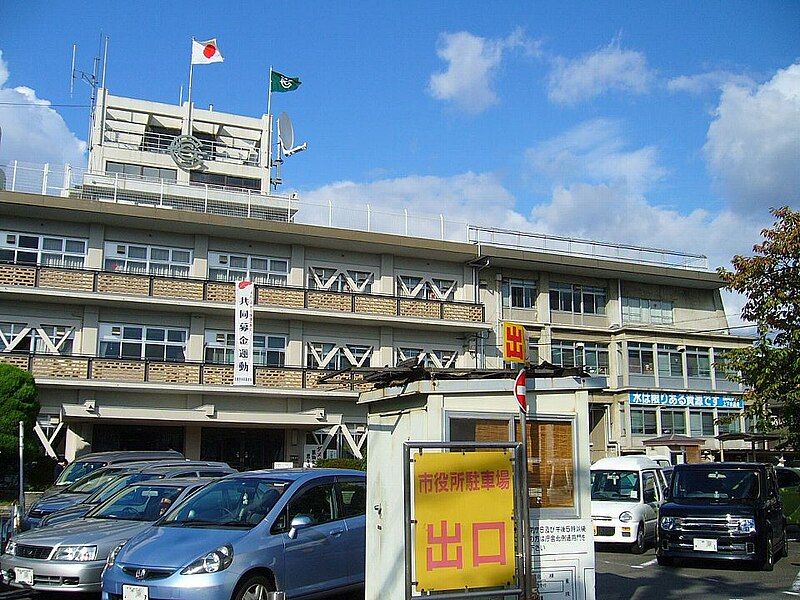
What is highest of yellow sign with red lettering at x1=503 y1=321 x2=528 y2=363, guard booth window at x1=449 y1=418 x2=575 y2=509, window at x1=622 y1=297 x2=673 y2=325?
window at x1=622 y1=297 x2=673 y2=325

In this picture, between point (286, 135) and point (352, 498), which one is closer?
point (352, 498)

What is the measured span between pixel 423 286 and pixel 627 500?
18.5m

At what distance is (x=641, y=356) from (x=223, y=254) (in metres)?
19.1

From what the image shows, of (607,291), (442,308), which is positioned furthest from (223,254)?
(607,291)

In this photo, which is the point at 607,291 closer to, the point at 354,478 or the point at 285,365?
the point at 285,365

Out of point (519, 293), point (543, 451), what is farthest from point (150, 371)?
point (543, 451)

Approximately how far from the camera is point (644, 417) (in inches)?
1487

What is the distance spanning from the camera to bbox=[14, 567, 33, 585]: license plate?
1021 cm

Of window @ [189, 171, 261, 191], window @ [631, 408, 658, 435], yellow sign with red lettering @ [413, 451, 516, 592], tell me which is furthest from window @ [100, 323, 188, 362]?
yellow sign with red lettering @ [413, 451, 516, 592]

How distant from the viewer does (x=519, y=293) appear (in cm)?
3694

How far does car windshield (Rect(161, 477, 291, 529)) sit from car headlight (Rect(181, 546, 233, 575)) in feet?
2.04

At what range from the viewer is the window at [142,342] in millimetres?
30547

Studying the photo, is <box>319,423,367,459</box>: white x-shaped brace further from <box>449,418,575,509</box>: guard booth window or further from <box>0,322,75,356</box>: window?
<box>449,418,575,509</box>: guard booth window

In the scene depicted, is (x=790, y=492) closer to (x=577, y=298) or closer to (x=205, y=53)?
(x=577, y=298)
